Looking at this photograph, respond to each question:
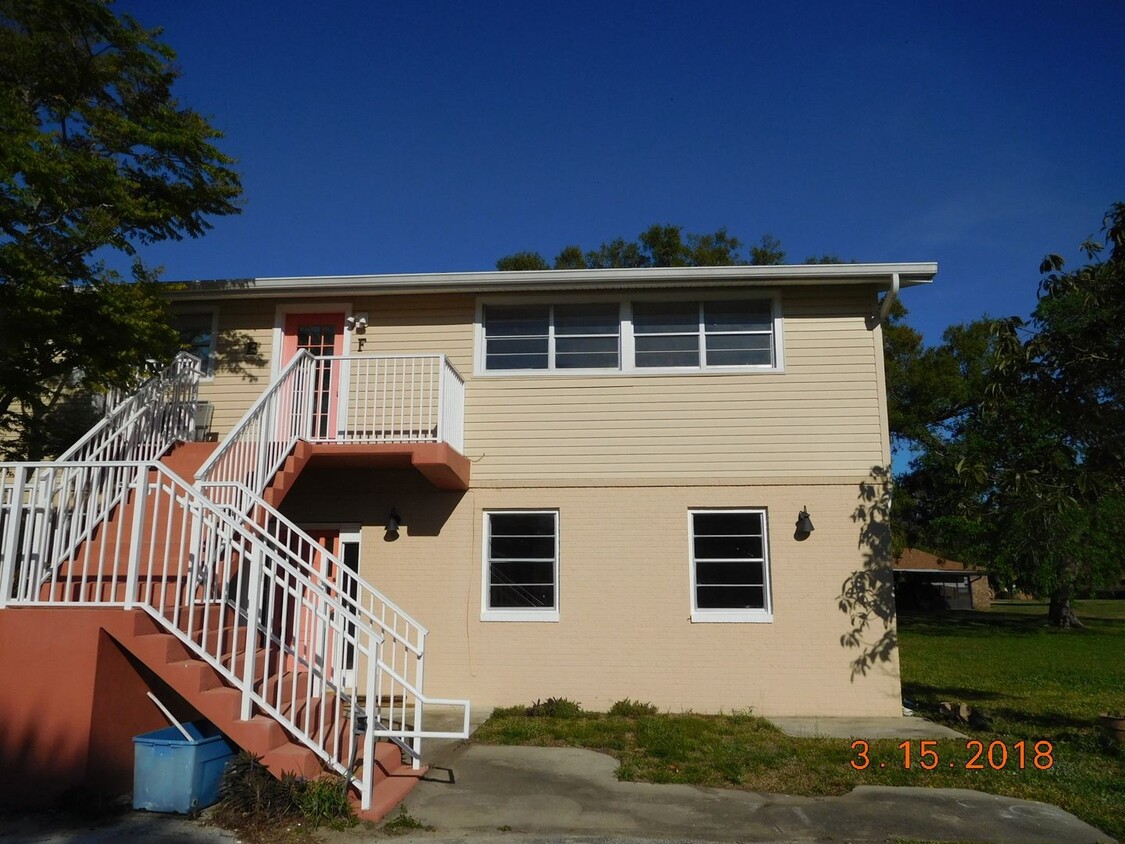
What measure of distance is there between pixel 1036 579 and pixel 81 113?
90.1 ft

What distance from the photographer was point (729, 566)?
10.5 meters

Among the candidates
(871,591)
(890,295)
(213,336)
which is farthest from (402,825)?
(890,295)

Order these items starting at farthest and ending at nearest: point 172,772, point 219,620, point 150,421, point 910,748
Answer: point 150,421, point 910,748, point 219,620, point 172,772

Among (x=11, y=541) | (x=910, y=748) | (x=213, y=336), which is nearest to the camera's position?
Answer: (x=11, y=541)

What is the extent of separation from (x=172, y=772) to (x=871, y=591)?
7992mm

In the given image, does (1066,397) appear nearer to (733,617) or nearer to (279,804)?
(733,617)

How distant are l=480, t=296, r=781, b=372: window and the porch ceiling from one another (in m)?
1.86

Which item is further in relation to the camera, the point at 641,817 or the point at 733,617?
the point at 733,617

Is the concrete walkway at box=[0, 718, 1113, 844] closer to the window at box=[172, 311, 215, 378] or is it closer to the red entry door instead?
the red entry door

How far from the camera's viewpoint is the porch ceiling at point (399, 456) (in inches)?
380

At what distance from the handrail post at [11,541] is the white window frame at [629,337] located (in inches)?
232

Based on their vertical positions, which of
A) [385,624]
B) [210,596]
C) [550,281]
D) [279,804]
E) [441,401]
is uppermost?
Answer: [550,281]

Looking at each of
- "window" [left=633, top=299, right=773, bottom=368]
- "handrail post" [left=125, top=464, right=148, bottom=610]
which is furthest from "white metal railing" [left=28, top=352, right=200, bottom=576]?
"window" [left=633, top=299, right=773, bottom=368]

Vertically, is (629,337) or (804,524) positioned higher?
(629,337)
